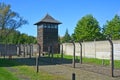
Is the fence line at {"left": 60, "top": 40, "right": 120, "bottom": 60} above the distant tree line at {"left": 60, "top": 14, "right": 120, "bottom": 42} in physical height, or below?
below

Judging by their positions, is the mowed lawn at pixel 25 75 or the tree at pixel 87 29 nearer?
the mowed lawn at pixel 25 75

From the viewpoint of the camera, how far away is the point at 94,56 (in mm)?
42000

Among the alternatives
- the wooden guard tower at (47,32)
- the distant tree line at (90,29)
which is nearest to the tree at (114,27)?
the distant tree line at (90,29)

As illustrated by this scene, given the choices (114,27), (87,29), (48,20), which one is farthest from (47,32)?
(114,27)

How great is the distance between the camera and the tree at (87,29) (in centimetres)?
7419

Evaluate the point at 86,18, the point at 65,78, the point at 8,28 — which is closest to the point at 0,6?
the point at 8,28

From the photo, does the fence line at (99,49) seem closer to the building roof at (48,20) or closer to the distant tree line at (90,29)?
the distant tree line at (90,29)

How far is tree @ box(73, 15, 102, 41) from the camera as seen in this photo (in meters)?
74.2

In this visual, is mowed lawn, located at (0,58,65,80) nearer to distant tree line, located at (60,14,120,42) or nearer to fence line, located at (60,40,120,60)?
fence line, located at (60,40,120,60)

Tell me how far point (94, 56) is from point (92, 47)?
1357 mm

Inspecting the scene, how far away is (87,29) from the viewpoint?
75438 millimetres

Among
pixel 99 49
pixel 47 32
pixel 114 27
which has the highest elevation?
pixel 114 27

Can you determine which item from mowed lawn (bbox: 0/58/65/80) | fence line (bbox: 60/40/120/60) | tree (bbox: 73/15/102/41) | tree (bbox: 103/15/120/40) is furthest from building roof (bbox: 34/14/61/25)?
mowed lawn (bbox: 0/58/65/80)

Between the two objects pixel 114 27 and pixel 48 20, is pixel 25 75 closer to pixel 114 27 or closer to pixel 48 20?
pixel 114 27
